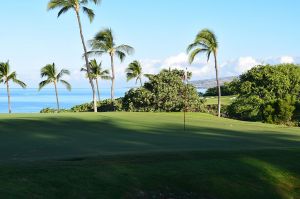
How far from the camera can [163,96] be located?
47.4 meters

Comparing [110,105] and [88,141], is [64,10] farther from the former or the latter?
[88,141]

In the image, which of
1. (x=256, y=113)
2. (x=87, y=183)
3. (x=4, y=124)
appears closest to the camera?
(x=87, y=183)

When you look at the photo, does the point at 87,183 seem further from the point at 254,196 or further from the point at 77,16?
the point at 77,16

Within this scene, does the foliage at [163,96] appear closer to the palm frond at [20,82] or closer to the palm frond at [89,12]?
the palm frond at [89,12]

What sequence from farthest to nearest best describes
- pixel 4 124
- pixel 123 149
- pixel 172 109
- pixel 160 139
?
pixel 172 109, pixel 4 124, pixel 160 139, pixel 123 149

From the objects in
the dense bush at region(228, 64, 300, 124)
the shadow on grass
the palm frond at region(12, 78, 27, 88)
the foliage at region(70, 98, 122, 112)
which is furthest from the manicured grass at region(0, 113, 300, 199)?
the palm frond at region(12, 78, 27, 88)

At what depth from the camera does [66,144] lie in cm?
1536

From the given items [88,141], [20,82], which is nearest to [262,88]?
[20,82]

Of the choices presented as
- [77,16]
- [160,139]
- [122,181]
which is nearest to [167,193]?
[122,181]

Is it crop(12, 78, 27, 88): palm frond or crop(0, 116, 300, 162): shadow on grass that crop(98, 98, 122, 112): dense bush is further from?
crop(0, 116, 300, 162): shadow on grass

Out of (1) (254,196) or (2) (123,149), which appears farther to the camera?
(2) (123,149)

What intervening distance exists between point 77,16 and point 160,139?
33.7 meters

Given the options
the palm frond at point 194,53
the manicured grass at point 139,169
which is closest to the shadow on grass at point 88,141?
the manicured grass at point 139,169

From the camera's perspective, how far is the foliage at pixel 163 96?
47.4 metres
